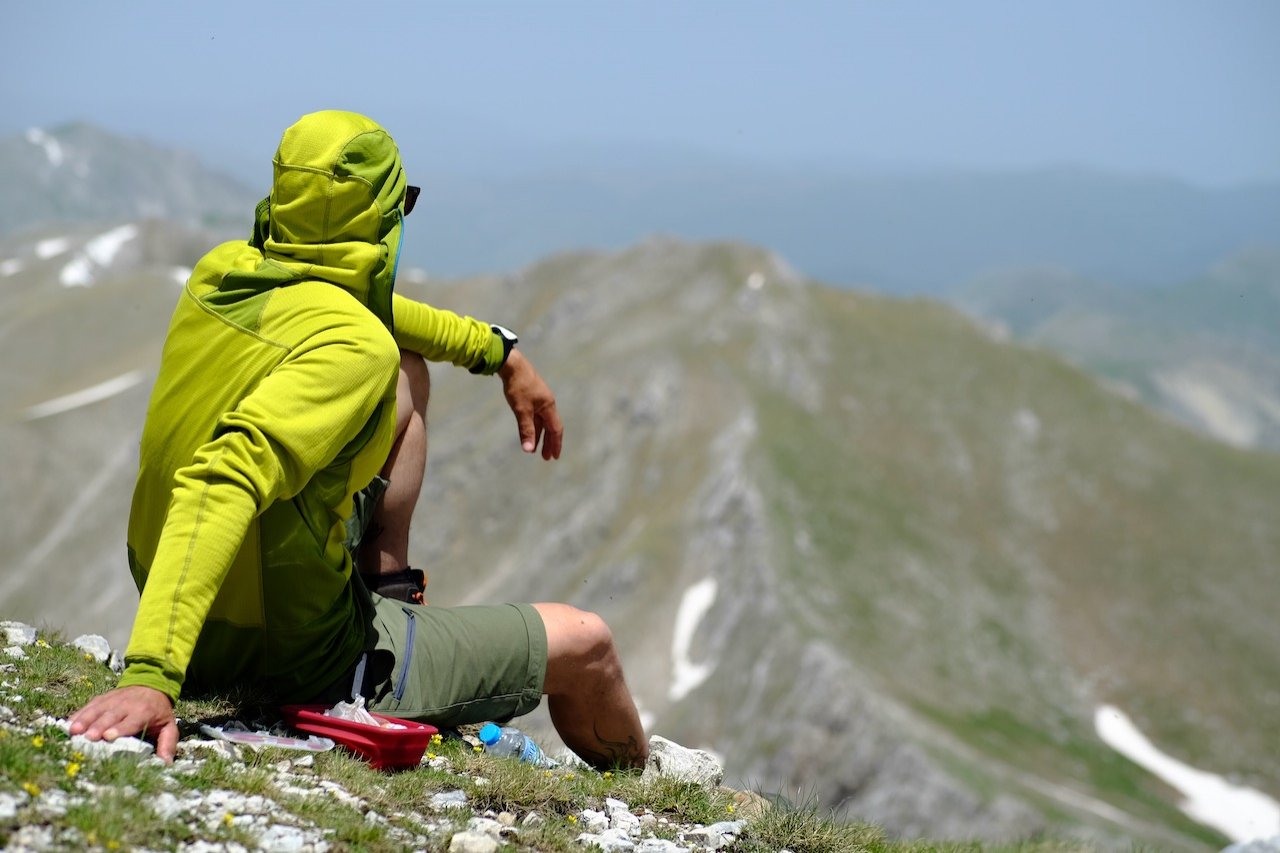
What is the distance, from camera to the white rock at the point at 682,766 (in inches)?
256

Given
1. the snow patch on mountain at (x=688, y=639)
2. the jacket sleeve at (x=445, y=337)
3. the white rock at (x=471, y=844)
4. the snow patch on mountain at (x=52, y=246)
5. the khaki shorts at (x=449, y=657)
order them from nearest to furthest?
the white rock at (x=471, y=844) → the khaki shorts at (x=449, y=657) → the jacket sleeve at (x=445, y=337) → the snow patch on mountain at (x=688, y=639) → the snow patch on mountain at (x=52, y=246)

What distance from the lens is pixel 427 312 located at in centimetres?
693

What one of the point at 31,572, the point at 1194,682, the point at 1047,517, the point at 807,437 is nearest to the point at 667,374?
the point at 807,437

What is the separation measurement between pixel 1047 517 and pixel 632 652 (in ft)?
99.3

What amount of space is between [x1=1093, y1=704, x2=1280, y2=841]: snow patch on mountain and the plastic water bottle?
173 ft

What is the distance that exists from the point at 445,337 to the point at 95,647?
3.23 meters

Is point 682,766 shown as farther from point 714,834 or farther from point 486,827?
point 486,827

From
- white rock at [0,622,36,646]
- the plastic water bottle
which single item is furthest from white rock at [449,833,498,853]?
white rock at [0,622,36,646]

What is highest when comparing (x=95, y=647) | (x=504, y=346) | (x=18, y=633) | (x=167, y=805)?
(x=504, y=346)

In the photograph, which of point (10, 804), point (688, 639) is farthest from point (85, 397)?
point (10, 804)

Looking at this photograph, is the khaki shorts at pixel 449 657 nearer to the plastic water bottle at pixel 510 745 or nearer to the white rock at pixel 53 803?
the plastic water bottle at pixel 510 745

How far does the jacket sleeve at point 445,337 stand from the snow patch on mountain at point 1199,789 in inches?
2096

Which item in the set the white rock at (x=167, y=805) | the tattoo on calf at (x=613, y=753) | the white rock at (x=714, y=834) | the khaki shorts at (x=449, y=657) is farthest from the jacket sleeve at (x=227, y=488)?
the tattoo on calf at (x=613, y=753)

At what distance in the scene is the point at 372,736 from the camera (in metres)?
5.44
